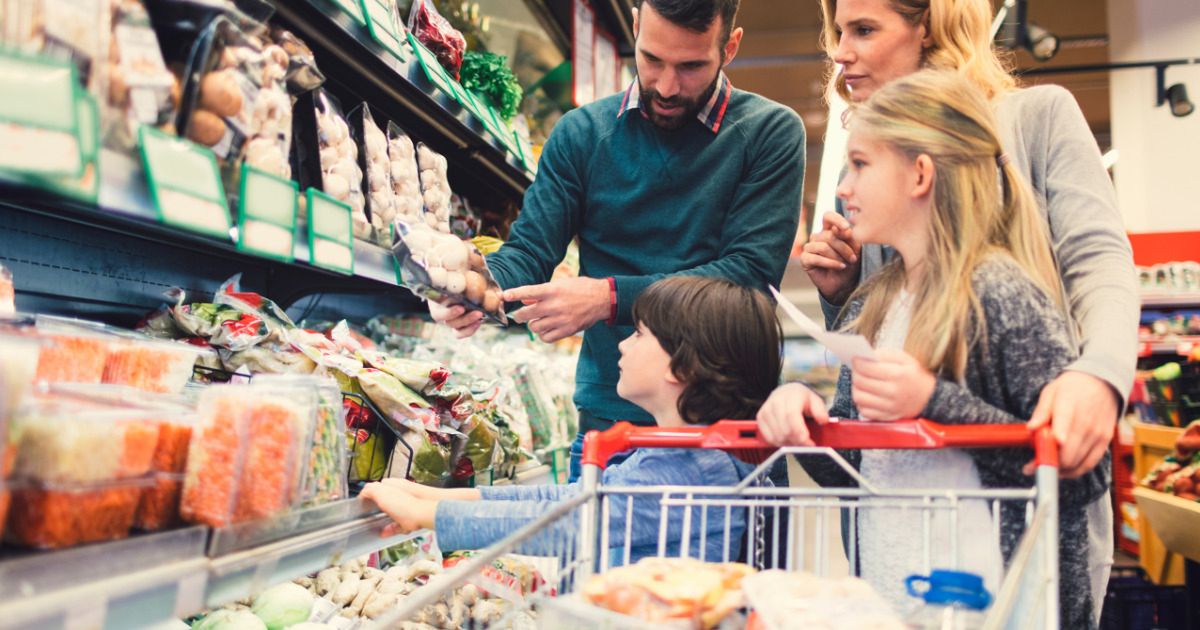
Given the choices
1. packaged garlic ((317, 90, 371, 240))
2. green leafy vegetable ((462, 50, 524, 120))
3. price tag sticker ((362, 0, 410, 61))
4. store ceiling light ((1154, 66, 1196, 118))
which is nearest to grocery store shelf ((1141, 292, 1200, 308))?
store ceiling light ((1154, 66, 1196, 118))

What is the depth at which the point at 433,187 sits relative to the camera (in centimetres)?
238

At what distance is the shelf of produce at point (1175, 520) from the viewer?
10.1ft

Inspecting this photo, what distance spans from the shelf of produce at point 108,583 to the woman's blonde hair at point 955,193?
0.92 metres

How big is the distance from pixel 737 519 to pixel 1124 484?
14.6ft

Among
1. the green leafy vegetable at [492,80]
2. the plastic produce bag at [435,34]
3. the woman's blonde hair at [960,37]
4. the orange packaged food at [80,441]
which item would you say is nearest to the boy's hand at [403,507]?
the orange packaged food at [80,441]

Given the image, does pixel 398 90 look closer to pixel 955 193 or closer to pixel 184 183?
pixel 184 183

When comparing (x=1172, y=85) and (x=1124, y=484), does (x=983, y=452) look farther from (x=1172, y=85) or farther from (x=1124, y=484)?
(x=1172, y=85)

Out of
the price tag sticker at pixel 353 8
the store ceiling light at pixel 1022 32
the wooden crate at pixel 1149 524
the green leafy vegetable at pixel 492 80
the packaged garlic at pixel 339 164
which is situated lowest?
the wooden crate at pixel 1149 524

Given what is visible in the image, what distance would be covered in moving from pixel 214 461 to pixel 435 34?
1.66m

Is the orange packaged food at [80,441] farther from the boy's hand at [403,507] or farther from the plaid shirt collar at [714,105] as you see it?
the plaid shirt collar at [714,105]

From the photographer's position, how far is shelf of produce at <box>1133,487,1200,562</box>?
3.09 metres

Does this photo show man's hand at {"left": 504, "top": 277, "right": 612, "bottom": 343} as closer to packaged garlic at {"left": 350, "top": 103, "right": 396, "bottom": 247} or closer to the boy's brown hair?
the boy's brown hair

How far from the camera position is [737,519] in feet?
5.14

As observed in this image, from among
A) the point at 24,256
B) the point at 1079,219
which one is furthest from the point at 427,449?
the point at 1079,219
